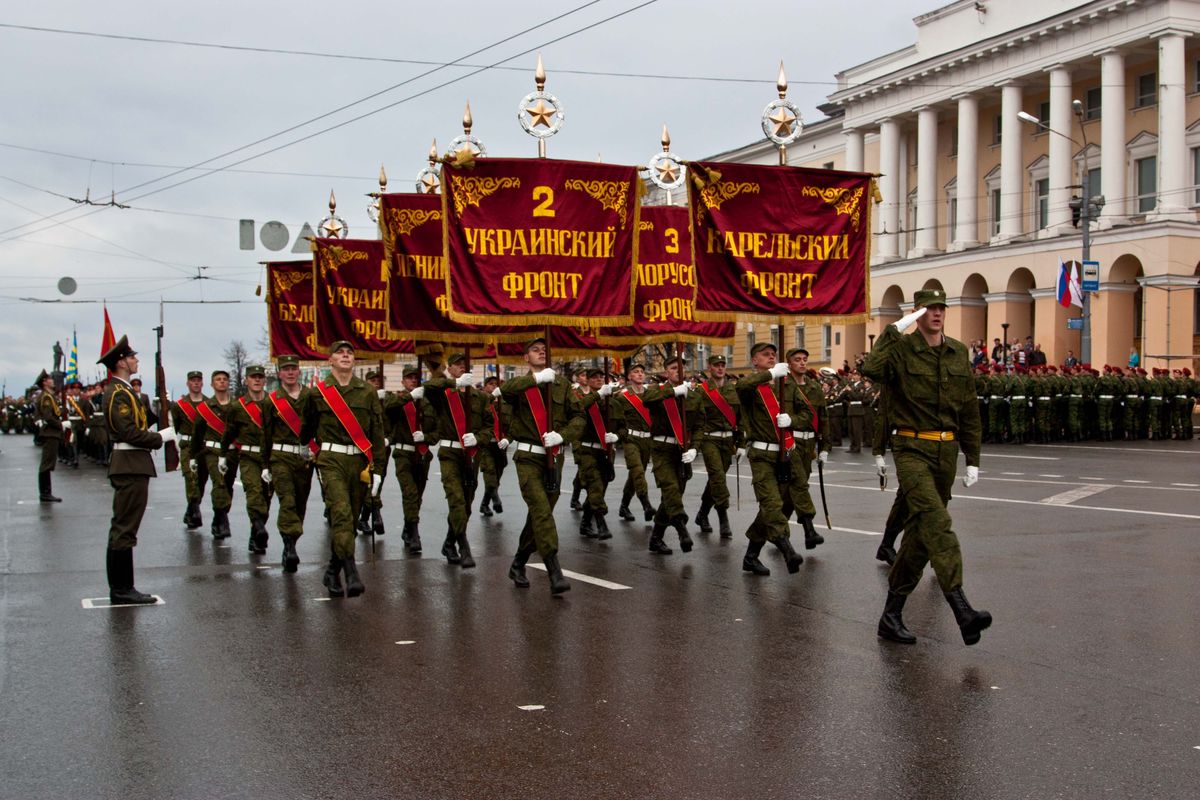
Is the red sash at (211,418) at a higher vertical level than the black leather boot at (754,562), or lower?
higher

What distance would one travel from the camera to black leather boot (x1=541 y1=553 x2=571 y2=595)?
31.7ft

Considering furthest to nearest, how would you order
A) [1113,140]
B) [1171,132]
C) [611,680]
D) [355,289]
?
[1113,140] → [1171,132] → [355,289] → [611,680]

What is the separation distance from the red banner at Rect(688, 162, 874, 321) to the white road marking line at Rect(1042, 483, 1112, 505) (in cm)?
533

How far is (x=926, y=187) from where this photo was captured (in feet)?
185

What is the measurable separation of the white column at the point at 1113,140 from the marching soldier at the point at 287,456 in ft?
130

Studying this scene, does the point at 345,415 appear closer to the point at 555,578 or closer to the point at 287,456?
the point at 287,456

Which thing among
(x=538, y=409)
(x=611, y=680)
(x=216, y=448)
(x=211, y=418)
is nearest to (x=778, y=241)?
(x=538, y=409)

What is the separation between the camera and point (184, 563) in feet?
39.3

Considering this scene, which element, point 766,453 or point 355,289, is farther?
point 355,289

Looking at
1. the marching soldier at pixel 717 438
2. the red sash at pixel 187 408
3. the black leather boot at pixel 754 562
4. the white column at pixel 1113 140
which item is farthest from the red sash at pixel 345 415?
the white column at pixel 1113 140

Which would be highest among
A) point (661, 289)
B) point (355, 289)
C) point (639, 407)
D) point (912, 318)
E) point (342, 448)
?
point (355, 289)

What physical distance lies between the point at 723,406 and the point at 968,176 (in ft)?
143

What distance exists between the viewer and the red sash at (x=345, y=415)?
9.99m

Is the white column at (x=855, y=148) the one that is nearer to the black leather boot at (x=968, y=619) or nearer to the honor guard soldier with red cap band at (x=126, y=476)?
the honor guard soldier with red cap band at (x=126, y=476)
